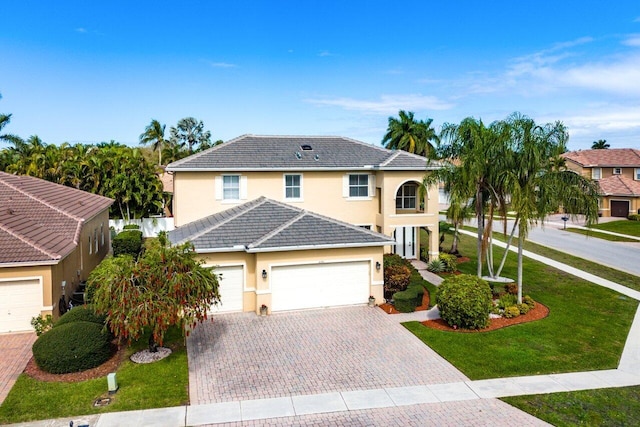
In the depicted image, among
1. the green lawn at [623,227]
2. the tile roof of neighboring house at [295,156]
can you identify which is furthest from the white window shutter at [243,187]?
the green lawn at [623,227]

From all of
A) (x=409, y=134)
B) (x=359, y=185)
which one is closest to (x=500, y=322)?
(x=359, y=185)

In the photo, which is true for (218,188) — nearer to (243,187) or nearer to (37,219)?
(243,187)

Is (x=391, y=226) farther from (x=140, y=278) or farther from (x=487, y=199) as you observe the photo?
(x=140, y=278)

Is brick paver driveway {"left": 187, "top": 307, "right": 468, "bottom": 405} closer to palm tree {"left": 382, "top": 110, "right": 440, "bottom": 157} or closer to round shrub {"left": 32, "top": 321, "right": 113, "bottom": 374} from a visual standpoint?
round shrub {"left": 32, "top": 321, "right": 113, "bottom": 374}

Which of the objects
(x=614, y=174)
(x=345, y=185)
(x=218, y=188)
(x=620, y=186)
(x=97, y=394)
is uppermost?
(x=614, y=174)

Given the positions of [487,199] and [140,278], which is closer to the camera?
[140,278]

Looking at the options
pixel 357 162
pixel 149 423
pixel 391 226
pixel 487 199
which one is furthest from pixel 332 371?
pixel 357 162
